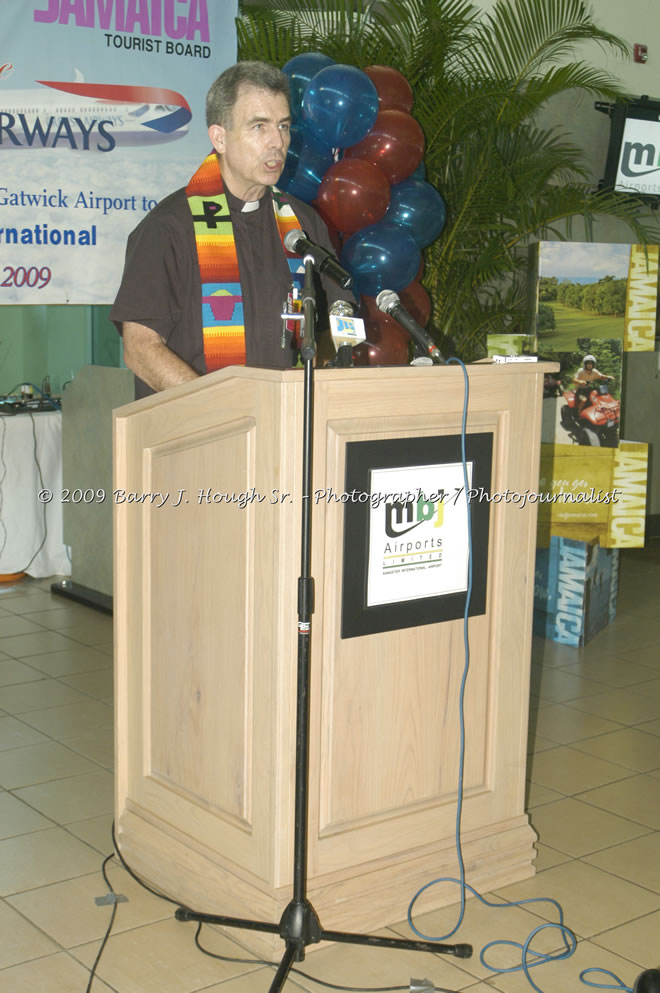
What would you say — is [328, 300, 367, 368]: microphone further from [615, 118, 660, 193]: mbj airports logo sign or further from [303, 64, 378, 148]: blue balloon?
[615, 118, 660, 193]: mbj airports logo sign

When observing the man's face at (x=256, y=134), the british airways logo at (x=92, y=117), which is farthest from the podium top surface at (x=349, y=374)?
the british airways logo at (x=92, y=117)

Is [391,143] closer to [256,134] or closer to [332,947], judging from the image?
[256,134]

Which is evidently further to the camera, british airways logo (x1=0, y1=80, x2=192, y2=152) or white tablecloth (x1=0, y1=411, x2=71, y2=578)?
white tablecloth (x1=0, y1=411, x2=71, y2=578)

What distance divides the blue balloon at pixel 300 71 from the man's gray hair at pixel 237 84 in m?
1.52

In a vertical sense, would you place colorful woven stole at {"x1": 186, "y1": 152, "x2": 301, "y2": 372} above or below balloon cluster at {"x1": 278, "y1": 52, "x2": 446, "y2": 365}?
below

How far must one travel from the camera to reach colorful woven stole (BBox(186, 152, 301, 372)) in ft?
8.54

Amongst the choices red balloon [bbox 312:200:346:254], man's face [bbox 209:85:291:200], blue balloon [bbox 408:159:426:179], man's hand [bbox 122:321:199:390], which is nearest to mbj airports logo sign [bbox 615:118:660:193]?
blue balloon [bbox 408:159:426:179]

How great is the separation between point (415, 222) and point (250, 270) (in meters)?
1.69

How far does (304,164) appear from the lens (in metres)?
4.09

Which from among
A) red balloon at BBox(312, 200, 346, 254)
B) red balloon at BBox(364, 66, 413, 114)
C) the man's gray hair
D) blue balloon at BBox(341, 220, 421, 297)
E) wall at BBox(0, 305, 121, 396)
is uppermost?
red balloon at BBox(364, 66, 413, 114)

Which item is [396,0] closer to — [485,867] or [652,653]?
[652,653]

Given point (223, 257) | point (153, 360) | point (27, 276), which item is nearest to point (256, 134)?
point (223, 257)

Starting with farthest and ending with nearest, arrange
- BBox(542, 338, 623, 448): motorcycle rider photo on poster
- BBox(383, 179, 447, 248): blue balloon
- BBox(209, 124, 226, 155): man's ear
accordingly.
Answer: BBox(542, 338, 623, 448): motorcycle rider photo on poster
BBox(383, 179, 447, 248): blue balloon
BBox(209, 124, 226, 155): man's ear

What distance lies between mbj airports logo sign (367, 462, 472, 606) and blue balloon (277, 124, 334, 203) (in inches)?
84.8
